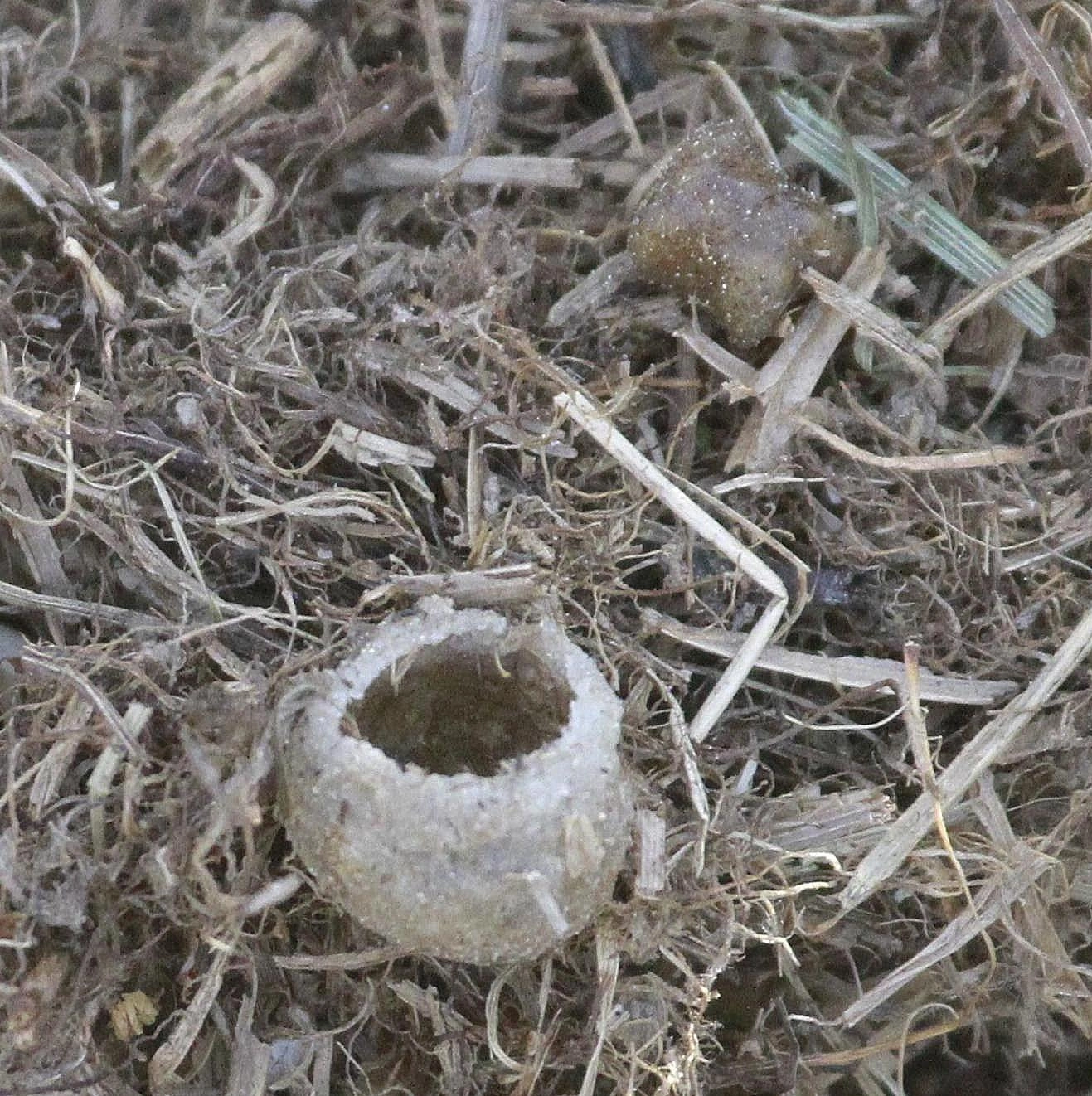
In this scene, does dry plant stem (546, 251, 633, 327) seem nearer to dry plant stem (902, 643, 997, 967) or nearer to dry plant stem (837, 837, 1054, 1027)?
dry plant stem (902, 643, 997, 967)

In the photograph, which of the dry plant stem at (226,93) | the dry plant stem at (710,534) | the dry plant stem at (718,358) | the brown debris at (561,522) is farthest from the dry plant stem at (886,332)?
the dry plant stem at (226,93)

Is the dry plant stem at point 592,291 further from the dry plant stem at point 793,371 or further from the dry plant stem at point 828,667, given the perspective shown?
the dry plant stem at point 828,667

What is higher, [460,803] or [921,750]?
[460,803]

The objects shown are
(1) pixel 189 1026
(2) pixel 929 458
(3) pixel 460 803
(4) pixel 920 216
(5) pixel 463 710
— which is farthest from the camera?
(4) pixel 920 216

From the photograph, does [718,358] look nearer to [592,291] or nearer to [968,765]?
[592,291]

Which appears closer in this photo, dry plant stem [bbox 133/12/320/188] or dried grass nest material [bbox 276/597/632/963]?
dried grass nest material [bbox 276/597/632/963]

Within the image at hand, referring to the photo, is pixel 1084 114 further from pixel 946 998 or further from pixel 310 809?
pixel 310 809

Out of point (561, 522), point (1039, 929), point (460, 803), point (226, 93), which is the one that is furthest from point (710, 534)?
point (226, 93)

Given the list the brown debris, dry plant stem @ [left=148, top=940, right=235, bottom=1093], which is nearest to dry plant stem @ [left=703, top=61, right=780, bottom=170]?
the brown debris
